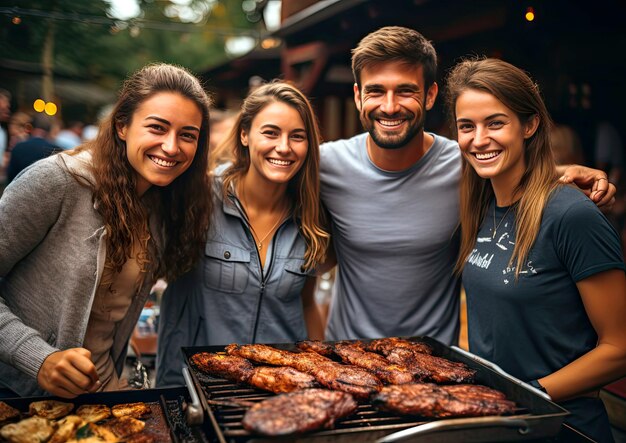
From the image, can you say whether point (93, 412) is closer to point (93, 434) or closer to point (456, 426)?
point (93, 434)

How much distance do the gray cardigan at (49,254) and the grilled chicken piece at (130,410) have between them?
49 centimetres

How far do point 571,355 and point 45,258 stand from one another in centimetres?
275

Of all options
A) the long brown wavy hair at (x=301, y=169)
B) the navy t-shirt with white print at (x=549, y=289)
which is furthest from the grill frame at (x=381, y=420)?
the long brown wavy hair at (x=301, y=169)

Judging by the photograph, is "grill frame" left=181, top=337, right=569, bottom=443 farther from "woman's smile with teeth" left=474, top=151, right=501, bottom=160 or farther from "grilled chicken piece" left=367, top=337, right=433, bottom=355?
"woman's smile with teeth" left=474, top=151, right=501, bottom=160

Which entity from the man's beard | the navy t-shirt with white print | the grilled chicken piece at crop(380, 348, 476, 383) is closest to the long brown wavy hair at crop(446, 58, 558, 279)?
the navy t-shirt with white print

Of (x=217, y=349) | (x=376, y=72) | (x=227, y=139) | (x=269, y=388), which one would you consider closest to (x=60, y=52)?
(x=227, y=139)

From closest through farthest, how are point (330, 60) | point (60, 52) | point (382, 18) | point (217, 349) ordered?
point (217, 349) → point (60, 52) → point (382, 18) → point (330, 60)

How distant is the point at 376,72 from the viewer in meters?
3.48

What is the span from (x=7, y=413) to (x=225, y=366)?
3.17 ft

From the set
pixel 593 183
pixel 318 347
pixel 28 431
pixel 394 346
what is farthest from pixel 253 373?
pixel 593 183

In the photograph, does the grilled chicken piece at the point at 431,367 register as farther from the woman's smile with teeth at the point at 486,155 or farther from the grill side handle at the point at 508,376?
the woman's smile with teeth at the point at 486,155

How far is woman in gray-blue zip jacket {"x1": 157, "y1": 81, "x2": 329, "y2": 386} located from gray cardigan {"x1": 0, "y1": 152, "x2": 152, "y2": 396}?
874 mm

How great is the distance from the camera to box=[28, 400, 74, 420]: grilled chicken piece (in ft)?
7.54

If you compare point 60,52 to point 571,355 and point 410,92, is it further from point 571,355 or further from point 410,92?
point 571,355
